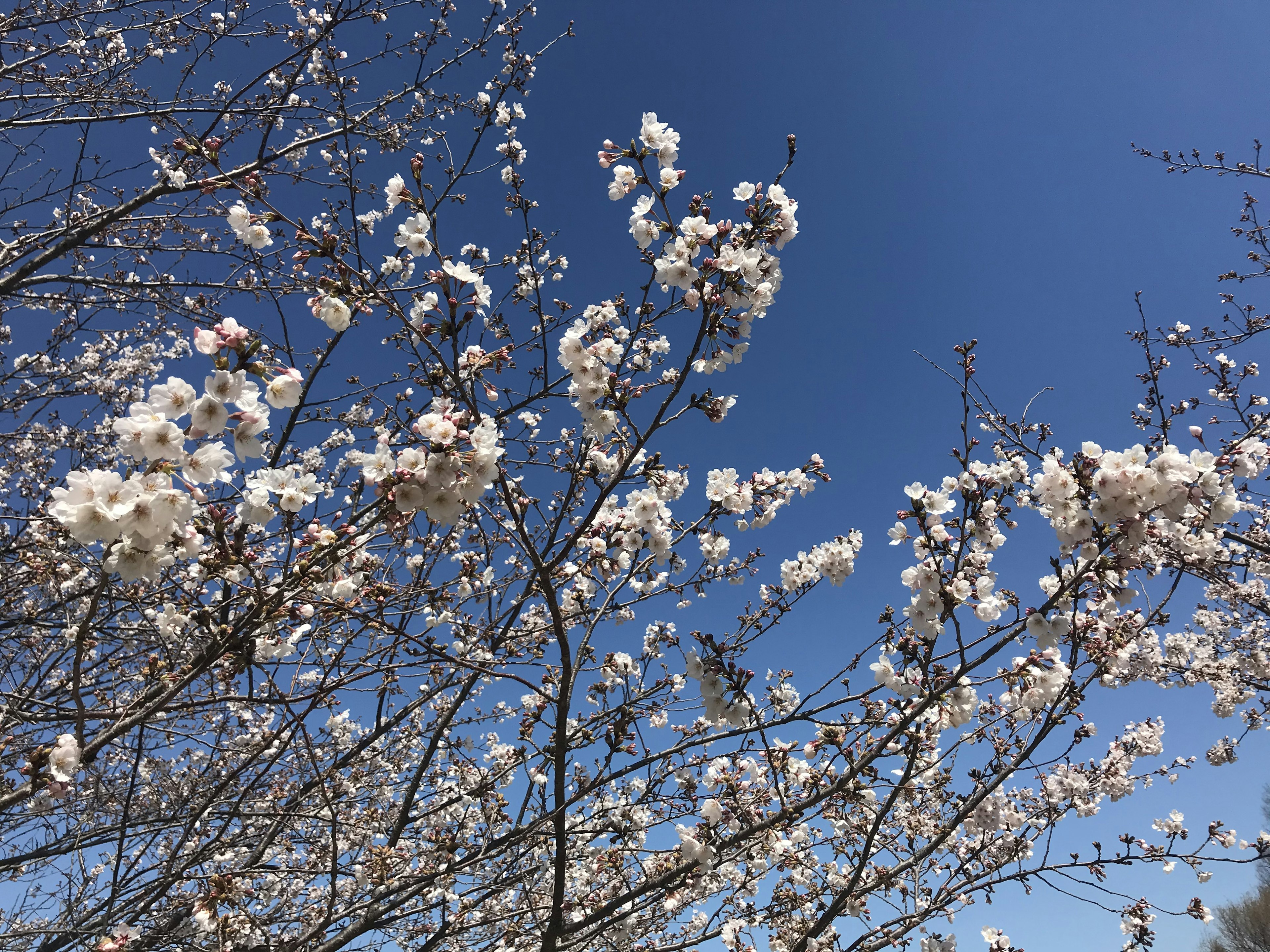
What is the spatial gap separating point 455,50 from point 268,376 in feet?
15.0

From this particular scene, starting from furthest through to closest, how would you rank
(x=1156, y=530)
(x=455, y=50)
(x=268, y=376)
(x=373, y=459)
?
(x=455, y=50) < (x=1156, y=530) < (x=373, y=459) < (x=268, y=376)

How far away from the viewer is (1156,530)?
9.18 feet

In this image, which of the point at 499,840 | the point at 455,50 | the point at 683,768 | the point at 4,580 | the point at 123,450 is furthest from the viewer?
the point at 455,50

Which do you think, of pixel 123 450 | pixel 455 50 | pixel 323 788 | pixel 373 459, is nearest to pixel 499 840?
pixel 323 788

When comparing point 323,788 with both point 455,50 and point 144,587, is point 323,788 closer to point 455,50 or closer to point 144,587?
point 144,587

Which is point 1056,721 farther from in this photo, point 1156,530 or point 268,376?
point 268,376

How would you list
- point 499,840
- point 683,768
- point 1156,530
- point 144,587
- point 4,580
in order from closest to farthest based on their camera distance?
point 1156,530
point 144,587
point 499,840
point 4,580
point 683,768

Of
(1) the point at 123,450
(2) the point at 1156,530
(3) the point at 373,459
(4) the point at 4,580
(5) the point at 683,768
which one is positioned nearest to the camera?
(1) the point at 123,450

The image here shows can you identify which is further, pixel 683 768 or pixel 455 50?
pixel 455 50

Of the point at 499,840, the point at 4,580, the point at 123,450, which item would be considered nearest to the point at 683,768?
the point at 499,840

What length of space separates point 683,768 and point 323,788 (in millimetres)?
2493

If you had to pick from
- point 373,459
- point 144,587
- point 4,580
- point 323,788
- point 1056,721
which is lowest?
point 1056,721

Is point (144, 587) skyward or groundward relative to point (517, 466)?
groundward

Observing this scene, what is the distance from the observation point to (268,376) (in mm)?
2006
